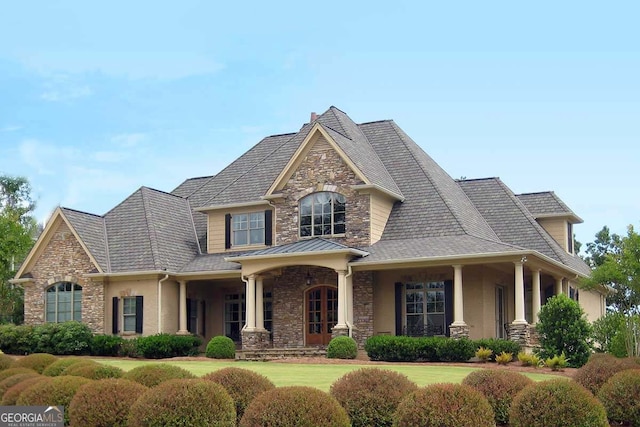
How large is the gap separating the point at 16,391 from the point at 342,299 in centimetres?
1663

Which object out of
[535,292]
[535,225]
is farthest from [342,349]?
[535,225]

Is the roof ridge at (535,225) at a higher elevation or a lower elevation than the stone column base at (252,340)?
higher

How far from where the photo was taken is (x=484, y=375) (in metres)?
14.3

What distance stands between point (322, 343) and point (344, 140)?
7.48 m

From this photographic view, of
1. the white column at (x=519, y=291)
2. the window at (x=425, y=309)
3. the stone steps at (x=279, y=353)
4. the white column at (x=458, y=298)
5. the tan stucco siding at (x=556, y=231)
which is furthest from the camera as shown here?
the tan stucco siding at (x=556, y=231)

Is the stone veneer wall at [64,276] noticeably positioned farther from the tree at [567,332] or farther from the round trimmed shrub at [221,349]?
the tree at [567,332]

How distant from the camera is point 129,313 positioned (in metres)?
34.3

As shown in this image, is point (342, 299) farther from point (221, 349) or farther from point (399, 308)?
point (221, 349)

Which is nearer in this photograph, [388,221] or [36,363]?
[36,363]

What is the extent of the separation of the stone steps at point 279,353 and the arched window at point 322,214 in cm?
429

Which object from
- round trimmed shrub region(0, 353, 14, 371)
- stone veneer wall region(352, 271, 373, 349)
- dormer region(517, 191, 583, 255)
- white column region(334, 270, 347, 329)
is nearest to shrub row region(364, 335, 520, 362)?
white column region(334, 270, 347, 329)

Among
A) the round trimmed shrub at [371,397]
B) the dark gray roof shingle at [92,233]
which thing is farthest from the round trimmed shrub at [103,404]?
the dark gray roof shingle at [92,233]

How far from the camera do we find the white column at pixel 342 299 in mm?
30484

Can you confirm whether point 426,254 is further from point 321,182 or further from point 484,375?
point 484,375
